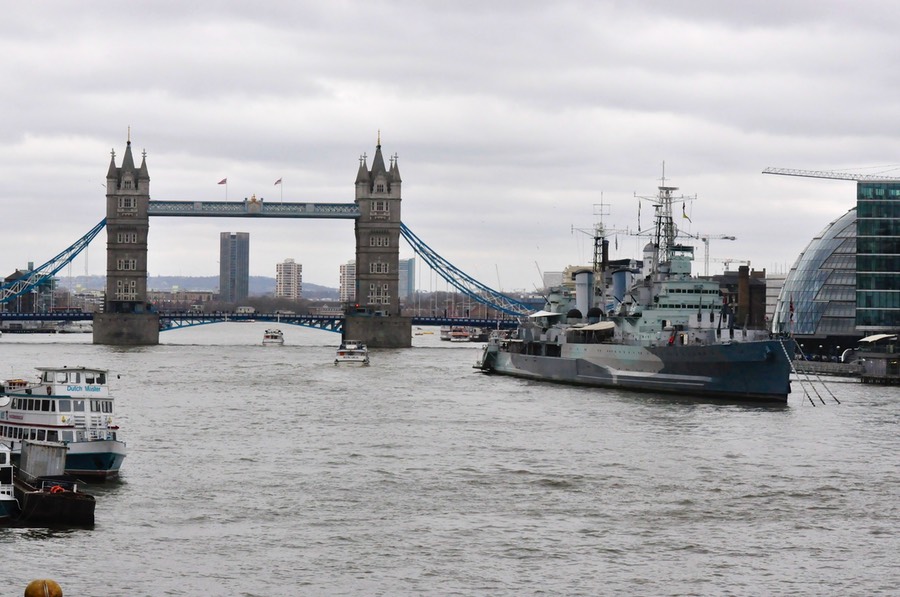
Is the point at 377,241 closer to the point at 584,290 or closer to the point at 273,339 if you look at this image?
the point at 273,339

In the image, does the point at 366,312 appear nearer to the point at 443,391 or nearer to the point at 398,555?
the point at 443,391


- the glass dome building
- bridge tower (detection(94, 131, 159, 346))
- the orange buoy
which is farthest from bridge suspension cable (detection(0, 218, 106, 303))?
the orange buoy

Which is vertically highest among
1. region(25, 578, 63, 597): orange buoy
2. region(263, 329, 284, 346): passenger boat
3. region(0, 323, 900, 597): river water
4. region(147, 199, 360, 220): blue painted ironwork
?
region(147, 199, 360, 220): blue painted ironwork

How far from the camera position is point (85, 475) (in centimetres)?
4047

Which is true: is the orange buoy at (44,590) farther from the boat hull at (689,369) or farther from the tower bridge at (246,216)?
the tower bridge at (246,216)

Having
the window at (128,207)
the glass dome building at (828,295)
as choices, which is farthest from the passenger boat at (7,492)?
the window at (128,207)

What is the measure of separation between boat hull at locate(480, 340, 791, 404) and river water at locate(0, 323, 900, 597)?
2.70 meters

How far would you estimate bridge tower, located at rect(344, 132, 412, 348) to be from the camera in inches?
6107

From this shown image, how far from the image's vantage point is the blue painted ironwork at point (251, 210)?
509 feet

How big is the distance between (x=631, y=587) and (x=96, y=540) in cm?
1191

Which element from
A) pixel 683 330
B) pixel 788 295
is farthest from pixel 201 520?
pixel 788 295

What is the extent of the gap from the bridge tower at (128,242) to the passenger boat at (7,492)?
12081 centimetres

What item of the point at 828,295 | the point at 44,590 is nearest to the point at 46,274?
the point at 828,295

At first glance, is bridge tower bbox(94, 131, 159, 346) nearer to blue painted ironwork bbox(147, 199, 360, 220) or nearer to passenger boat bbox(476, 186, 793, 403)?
blue painted ironwork bbox(147, 199, 360, 220)
